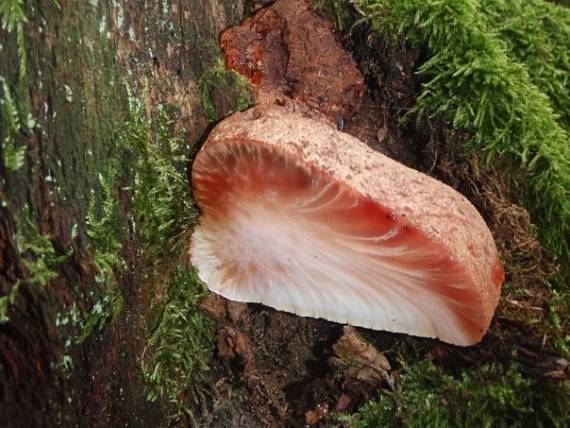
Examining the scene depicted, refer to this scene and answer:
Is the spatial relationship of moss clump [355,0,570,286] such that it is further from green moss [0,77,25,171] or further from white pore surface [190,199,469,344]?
green moss [0,77,25,171]

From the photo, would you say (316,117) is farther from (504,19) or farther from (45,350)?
(45,350)

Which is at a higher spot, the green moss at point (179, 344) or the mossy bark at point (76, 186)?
the mossy bark at point (76, 186)

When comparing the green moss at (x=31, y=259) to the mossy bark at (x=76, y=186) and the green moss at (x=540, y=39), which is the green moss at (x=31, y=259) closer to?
the mossy bark at (x=76, y=186)

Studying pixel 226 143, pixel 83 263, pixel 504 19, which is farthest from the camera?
pixel 504 19

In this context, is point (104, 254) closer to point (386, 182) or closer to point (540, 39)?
point (386, 182)

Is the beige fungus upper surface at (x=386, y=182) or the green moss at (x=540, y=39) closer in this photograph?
the beige fungus upper surface at (x=386, y=182)

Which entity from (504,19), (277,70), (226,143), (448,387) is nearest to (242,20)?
(277,70)

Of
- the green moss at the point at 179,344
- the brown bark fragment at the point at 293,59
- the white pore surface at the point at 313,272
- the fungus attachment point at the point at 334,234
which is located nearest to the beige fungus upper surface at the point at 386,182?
the fungus attachment point at the point at 334,234
